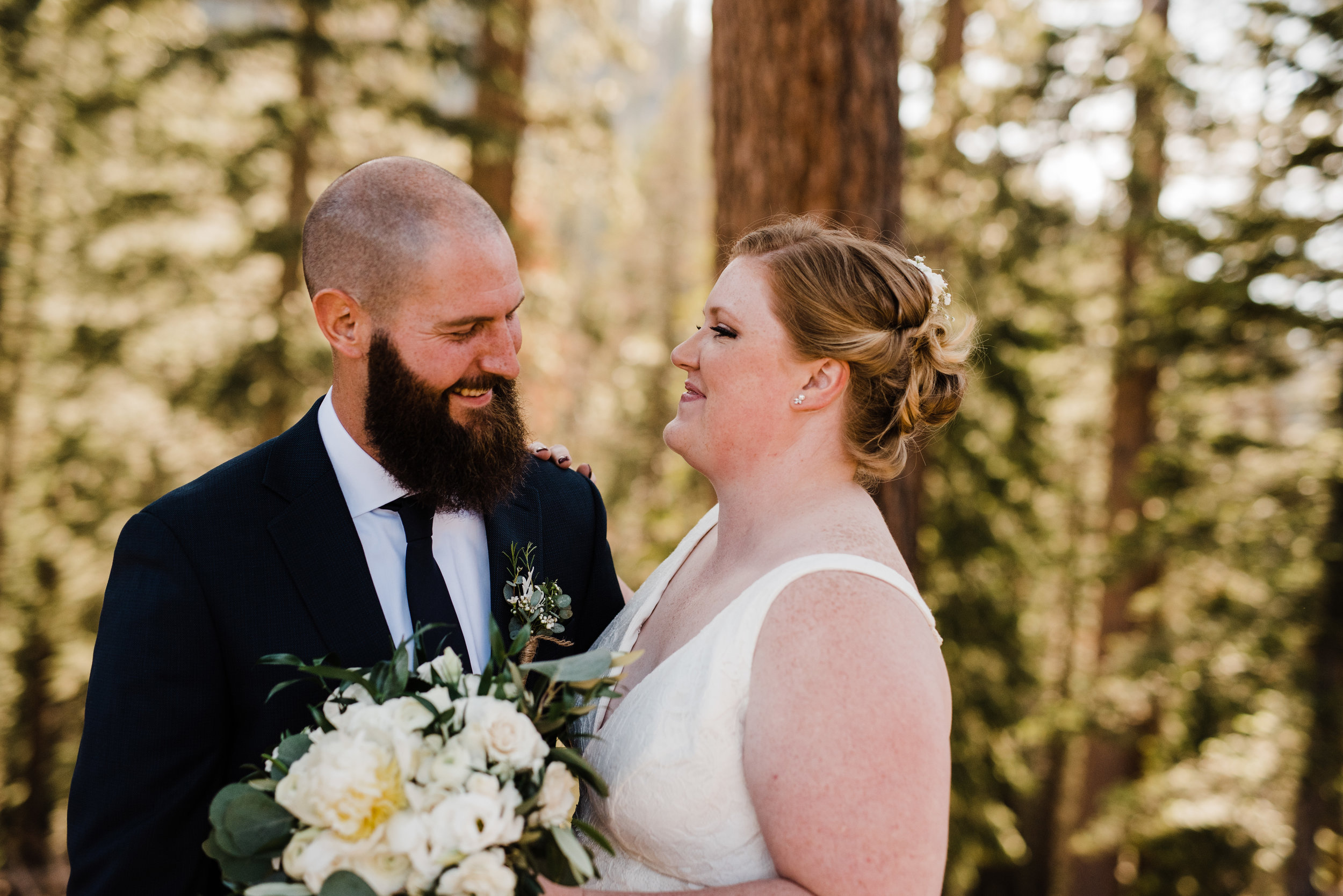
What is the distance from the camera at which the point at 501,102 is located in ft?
31.4

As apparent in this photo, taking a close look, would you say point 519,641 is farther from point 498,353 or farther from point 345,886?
point 498,353

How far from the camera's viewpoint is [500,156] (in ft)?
28.9

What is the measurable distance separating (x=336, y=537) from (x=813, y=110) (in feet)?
10.2

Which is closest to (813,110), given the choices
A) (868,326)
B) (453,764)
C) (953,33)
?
(868,326)

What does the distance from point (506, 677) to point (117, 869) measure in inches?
44.4

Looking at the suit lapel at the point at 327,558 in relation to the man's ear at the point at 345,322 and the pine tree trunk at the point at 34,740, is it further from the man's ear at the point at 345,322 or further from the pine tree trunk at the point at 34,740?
the pine tree trunk at the point at 34,740

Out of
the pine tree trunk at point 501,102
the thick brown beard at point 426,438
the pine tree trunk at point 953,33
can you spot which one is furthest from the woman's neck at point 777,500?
the pine tree trunk at point 953,33

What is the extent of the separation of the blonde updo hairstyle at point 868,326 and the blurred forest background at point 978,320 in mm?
2906

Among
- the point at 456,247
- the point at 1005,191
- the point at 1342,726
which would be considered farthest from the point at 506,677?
the point at 1005,191

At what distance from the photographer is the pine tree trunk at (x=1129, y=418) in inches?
432

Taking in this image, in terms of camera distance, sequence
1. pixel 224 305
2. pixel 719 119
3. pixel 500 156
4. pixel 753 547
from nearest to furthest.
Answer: pixel 753 547, pixel 719 119, pixel 500 156, pixel 224 305

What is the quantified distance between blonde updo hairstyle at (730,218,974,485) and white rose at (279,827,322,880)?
163 cm

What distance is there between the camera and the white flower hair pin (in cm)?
266

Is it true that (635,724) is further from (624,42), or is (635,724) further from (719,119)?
(624,42)
